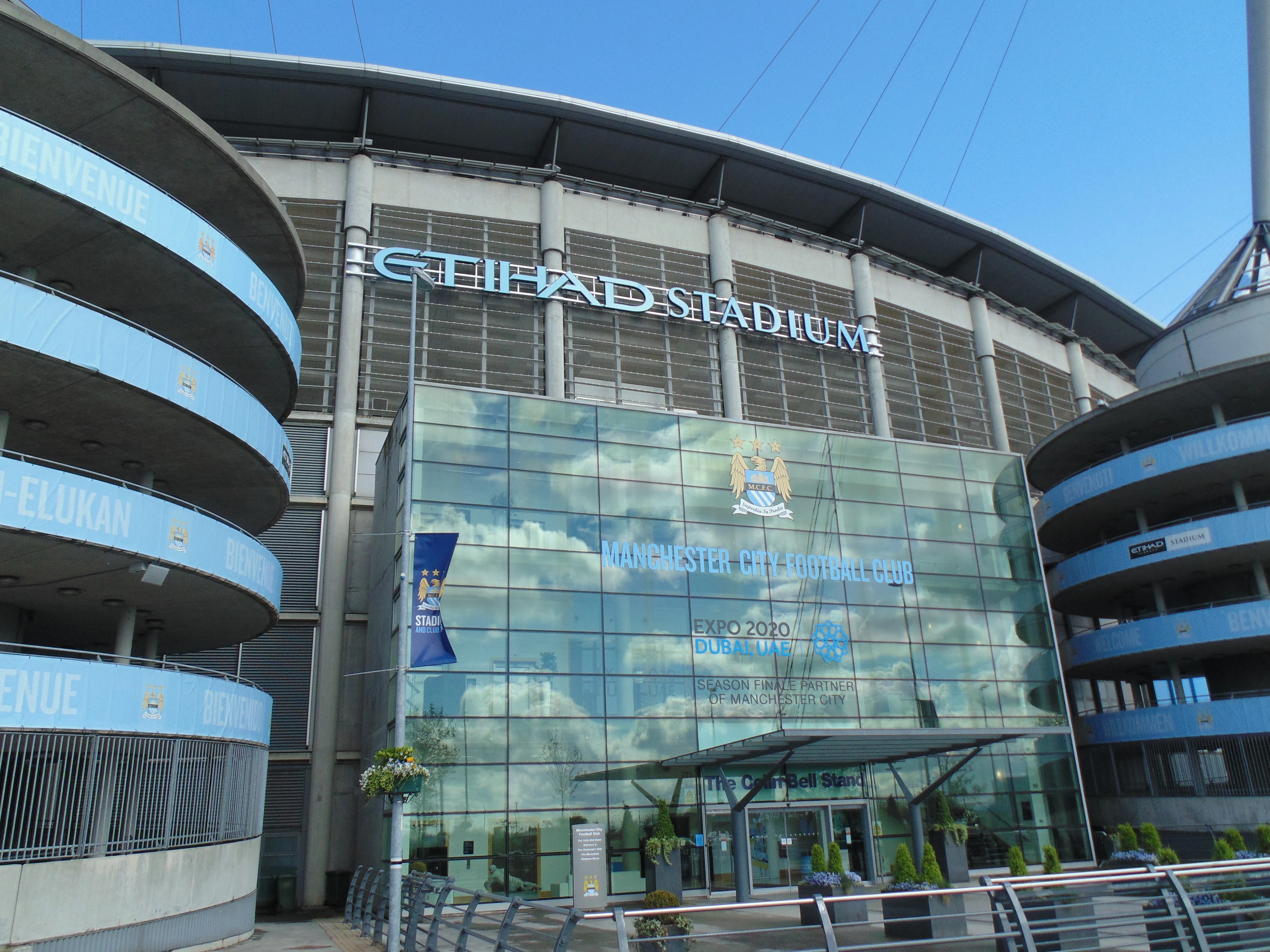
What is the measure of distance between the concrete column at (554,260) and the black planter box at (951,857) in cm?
2133

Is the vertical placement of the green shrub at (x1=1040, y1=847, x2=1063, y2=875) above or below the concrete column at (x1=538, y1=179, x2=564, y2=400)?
below

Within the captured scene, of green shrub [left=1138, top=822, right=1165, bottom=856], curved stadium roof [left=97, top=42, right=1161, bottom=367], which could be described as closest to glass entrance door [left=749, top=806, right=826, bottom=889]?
green shrub [left=1138, top=822, right=1165, bottom=856]

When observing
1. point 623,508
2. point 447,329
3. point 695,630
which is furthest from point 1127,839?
point 447,329

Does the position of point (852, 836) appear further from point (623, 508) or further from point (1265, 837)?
point (623, 508)

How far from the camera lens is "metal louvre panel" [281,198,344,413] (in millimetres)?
39031

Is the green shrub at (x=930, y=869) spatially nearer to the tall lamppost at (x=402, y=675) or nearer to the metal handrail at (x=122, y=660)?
the tall lamppost at (x=402, y=675)

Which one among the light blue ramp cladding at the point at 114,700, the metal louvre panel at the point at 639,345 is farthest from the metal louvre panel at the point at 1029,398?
the light blue ramp cladding at the point at 114,700

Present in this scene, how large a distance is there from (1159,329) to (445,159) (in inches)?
1844

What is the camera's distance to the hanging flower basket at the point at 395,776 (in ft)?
62.1

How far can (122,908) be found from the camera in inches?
767

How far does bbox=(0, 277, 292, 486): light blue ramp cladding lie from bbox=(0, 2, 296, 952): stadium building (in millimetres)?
54

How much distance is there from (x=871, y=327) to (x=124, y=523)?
36.5m

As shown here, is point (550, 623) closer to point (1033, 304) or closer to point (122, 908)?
point (122, 908)

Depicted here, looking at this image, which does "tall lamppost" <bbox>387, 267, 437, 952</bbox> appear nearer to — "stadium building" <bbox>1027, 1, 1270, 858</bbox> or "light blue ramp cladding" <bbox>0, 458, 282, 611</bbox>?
"light blue ramp cladding" <bbox>0, 458, 282, 611</bbox>
